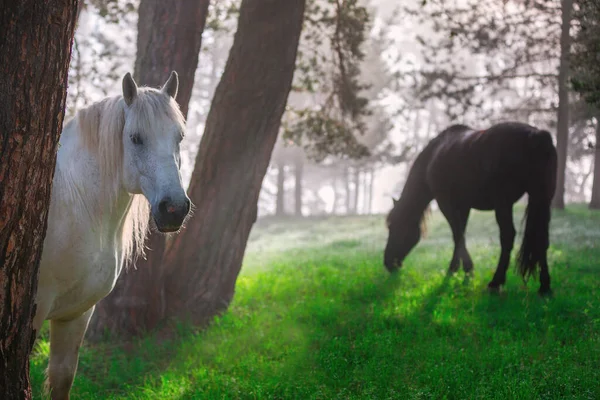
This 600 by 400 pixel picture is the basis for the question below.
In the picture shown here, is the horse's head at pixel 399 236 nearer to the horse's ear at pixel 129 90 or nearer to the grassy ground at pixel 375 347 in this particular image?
the grassy ground at pixel 375 347

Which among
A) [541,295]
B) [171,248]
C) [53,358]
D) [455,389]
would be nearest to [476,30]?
[541,295]

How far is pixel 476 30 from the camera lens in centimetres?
1576

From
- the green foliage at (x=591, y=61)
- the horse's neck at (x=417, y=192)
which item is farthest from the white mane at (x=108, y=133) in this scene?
the horse's neck at (x=417, y=192)

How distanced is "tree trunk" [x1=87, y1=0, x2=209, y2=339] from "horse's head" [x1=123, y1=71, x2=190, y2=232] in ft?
7.62

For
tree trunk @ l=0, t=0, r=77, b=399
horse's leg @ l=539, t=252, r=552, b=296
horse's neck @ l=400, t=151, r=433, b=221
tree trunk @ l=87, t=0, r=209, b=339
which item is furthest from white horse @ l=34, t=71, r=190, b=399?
horse's neck @ l=400, t=151, r=433, b=221

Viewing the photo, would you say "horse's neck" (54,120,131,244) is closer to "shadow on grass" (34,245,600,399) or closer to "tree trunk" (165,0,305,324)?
"shadow on grass" (34,245,600,399)

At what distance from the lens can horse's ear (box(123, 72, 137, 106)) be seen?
3.45 meters

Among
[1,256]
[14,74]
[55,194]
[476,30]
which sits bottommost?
[1,256]

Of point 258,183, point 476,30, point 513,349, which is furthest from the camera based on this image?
point 476,30

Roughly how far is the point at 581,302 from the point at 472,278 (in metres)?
1.78

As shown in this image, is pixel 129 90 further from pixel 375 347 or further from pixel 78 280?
pixel 375 347

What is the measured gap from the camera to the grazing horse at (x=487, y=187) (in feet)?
20.7

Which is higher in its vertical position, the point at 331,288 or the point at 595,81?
the point at 595,81

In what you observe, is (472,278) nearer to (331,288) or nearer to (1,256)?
(331,288)
